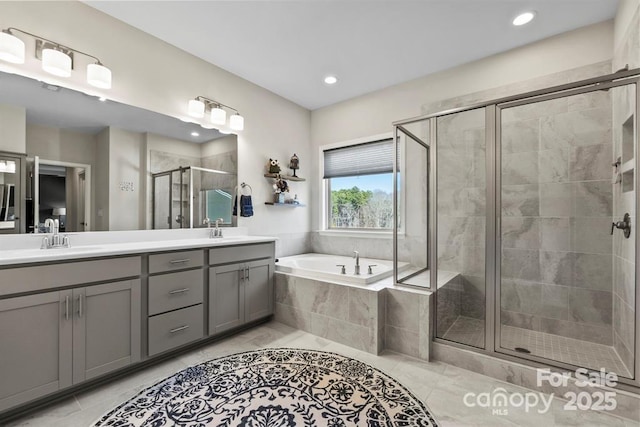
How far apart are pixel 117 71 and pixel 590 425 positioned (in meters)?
3.98

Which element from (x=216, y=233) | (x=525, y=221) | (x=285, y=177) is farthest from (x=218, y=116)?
(x=525, y=221)

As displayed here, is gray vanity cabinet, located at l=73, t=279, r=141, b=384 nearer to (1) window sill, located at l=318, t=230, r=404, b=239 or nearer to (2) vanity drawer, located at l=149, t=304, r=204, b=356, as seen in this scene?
(2) vanity drawer, located at l=149, t=304, r=204, b=356

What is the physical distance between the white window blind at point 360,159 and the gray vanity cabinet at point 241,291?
1.63 m

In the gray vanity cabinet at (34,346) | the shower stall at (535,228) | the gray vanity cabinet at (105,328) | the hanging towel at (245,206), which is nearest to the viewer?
the gray vanity cabinet at (34,346)

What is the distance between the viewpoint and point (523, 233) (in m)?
2.61

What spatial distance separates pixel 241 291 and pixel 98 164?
1.57 metres

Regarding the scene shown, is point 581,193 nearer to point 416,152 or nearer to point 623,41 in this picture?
point 623,41

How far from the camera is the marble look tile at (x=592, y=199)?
227 cm

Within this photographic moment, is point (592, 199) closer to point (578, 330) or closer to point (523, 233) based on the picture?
point (523, 233)

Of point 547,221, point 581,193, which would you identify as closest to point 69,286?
point 547,221

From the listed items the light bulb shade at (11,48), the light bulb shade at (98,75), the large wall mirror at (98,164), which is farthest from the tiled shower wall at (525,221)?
the light bulb shade at (11,48)

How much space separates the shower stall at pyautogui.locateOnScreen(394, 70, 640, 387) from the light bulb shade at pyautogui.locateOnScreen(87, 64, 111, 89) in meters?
2.43

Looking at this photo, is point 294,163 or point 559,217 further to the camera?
point 294,163

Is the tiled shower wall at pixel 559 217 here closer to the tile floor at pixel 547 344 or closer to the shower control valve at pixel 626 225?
the tile floor at pixel 547 344
